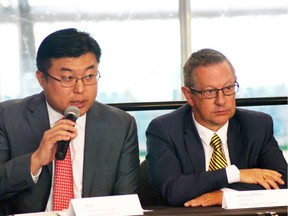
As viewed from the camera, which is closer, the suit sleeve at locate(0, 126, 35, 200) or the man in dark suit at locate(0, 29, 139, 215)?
the suit sleeve at locate(0, 126, 35, 200)

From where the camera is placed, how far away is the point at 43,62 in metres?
2.62

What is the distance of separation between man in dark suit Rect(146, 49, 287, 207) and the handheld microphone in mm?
472

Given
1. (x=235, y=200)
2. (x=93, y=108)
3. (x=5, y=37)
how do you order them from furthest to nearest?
(x=5, y=37) → (x=93, y=108) → (x=235, y=200)

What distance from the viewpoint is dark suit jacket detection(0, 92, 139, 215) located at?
258 centimetres

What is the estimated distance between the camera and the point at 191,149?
2701 millimetres

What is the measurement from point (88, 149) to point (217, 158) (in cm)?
51

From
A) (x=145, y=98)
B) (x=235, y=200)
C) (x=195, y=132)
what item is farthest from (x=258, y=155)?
(x=145, y=98)

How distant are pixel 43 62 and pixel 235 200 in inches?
36.8

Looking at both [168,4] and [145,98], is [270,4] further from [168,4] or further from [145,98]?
[145,98]

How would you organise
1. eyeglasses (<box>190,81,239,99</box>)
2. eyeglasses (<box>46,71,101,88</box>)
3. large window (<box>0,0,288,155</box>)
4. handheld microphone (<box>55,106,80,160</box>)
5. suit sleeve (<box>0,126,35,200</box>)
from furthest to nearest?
large window (<box>0,0,288,155</box>) → eyeglasses (<box>190,81,239,99</box>) → eyeglasses (<box>46,71,101,88</box>) → suit sleeve (<box>0,126,35,200</box>) → handheld microphone (<box>55,106,80,160</box>)

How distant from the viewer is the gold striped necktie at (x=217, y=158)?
8.84 ft

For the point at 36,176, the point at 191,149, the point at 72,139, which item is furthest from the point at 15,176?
the point at 191,149

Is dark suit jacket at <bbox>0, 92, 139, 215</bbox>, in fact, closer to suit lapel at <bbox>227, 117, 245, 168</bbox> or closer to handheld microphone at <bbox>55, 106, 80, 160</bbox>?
handheld microphone at <bbox>55, 106, 80, 160</bbox>

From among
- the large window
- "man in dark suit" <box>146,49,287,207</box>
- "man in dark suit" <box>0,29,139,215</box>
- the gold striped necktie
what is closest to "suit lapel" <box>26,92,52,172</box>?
"man in dark suit" <box>0,29,139,215</box>
